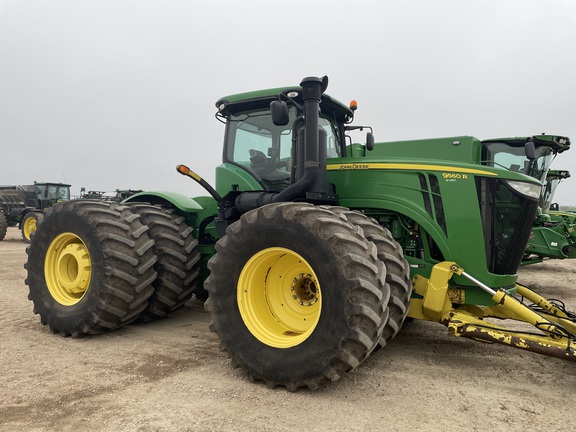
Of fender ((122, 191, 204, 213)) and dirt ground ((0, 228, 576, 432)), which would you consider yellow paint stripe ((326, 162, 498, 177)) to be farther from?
fender ((122, 191, 204, 213))

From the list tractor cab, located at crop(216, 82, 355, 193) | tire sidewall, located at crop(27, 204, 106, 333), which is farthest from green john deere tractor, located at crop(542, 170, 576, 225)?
tire sidewall, located at crop(27, 204, 106, 333)

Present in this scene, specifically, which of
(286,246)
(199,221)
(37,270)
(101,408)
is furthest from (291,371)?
(37,270)

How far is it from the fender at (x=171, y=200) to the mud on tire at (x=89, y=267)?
0.64 meters

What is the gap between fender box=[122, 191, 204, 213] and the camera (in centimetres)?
541

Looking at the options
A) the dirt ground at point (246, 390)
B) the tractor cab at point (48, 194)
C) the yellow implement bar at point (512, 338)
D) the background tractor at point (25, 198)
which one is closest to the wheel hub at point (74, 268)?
the dirt ground at point (246, 390)

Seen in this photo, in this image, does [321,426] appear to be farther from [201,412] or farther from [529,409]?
[529,409]

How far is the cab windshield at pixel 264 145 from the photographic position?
4.71 meters

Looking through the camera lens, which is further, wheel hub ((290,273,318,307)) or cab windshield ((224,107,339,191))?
cab windshield ((224,107,339,191))

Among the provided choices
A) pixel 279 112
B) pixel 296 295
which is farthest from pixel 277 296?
pixel 279 112

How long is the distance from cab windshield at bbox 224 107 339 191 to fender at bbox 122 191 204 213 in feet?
2.63

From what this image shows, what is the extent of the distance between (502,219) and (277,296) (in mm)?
2096

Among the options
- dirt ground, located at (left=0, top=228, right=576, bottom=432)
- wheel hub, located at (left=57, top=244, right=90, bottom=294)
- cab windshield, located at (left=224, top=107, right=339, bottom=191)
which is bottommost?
dirt ground, located at (left=0, top=228, right=576, bottom=432)

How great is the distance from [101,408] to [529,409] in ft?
9.57

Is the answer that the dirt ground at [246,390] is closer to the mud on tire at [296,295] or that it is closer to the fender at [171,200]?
the mud on tire at [296,295]
